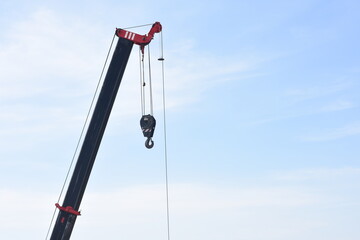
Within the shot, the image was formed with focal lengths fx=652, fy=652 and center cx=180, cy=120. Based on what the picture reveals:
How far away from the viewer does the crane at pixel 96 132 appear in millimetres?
22891

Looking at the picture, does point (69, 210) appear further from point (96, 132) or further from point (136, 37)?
point (136, 37)

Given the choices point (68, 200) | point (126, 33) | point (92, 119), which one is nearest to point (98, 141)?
point (92, 119)

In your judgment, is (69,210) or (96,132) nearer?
(69,210)

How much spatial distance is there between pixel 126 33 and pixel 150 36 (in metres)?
0.94

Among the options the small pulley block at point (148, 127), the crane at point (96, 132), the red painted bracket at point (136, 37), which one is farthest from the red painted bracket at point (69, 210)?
the red painted bracket at point (136, 37)

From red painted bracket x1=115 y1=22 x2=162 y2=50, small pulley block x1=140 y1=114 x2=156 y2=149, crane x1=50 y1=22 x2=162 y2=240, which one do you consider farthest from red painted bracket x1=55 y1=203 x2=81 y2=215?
red painted bracket x1=115 y1=22 x2=162 y2=50

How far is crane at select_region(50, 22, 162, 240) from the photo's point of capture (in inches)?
901

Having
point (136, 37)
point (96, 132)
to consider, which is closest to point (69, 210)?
point (96, 132)

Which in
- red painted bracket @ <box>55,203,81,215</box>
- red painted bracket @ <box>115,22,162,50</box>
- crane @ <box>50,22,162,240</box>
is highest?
red painted bracket @ <box>115,22,162,50</box>

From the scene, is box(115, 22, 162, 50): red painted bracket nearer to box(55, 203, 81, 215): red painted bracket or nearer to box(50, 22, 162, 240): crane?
box(50, 22, 162, 240): crane

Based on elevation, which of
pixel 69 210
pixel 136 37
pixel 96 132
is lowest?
pixel 69 210

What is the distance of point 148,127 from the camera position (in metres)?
23.9

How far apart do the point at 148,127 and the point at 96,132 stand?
196 centimetres

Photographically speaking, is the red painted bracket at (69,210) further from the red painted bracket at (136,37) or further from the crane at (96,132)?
the red painted bracket at (136,37)
